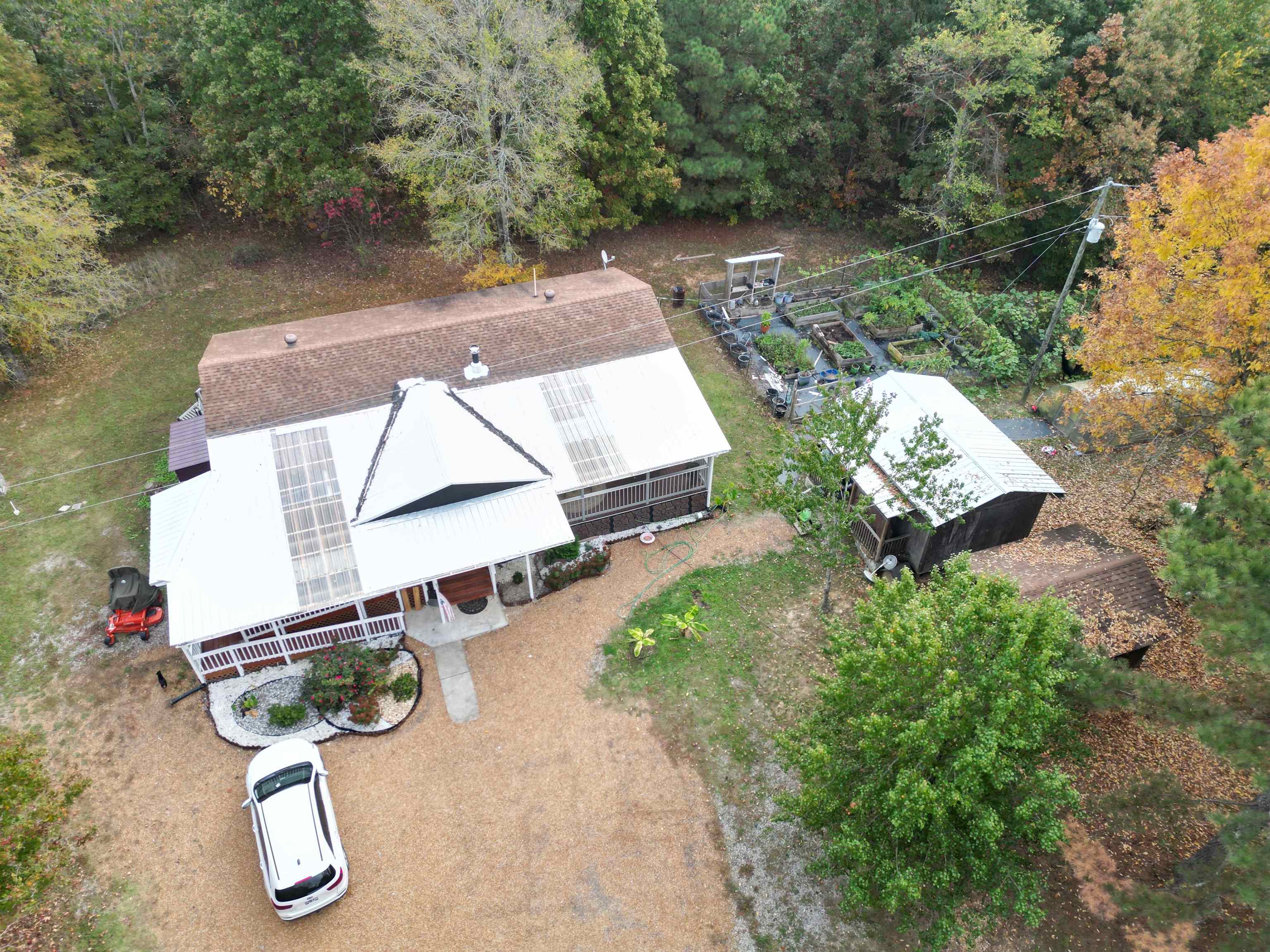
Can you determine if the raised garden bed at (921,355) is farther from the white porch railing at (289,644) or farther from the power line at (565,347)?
the white porch railing at (289,644)

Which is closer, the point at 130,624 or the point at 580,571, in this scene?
the point at 130,624

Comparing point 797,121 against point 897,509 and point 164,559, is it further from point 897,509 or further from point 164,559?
point 164,559

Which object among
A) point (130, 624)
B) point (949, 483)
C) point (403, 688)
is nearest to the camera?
point (403, 688)

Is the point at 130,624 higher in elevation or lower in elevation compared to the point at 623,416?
lower

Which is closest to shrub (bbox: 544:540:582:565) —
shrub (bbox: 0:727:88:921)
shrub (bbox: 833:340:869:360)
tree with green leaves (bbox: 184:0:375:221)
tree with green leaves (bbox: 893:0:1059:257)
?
shrub (bbox: 0:727:88:921)

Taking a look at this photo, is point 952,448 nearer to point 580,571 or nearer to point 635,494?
point 635,494

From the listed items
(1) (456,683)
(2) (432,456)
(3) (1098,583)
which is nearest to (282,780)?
(1) (456,683)

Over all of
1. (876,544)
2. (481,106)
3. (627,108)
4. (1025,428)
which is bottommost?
(1025,428)
